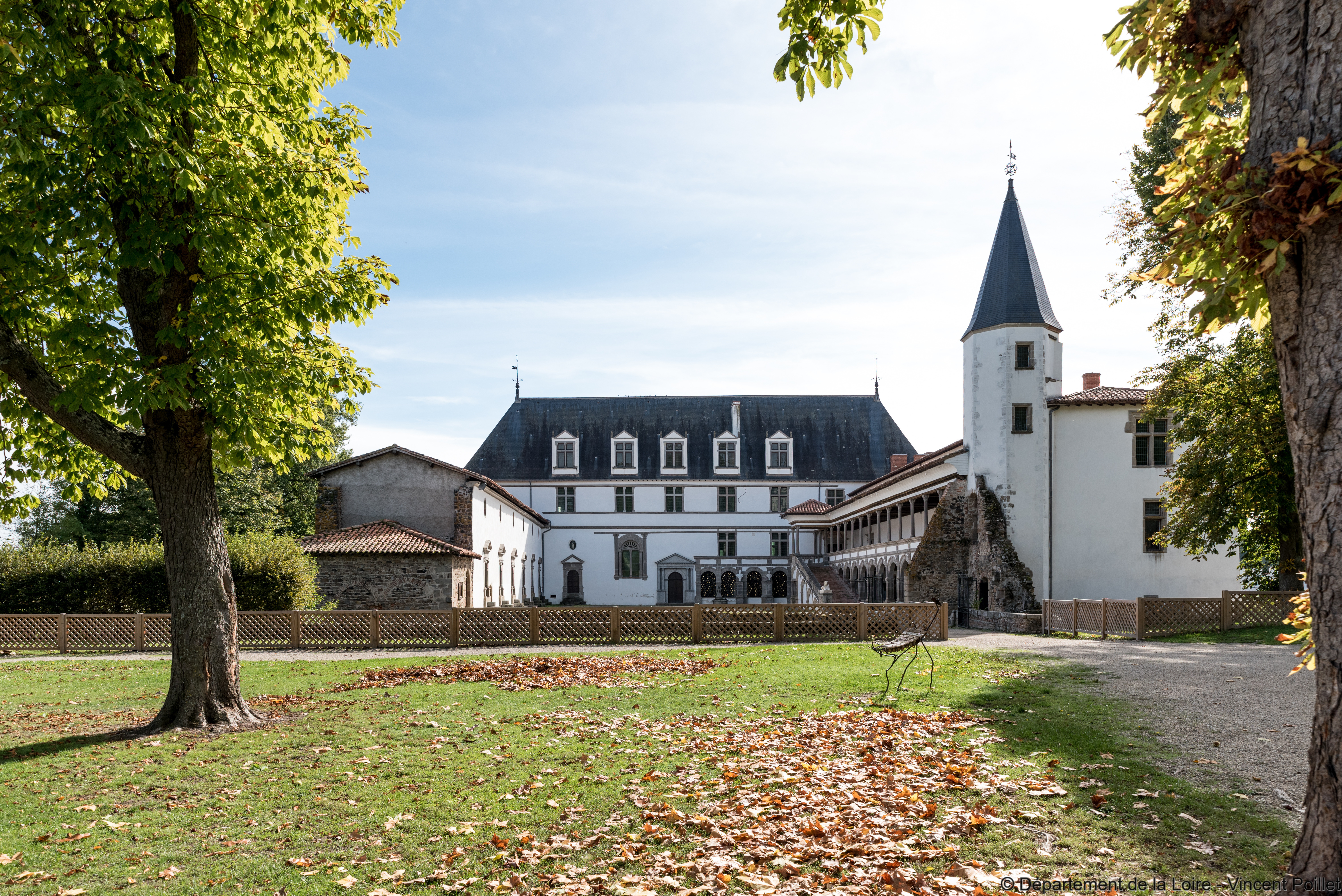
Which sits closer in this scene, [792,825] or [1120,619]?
[792,825]

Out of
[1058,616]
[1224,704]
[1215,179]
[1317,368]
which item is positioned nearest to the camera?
[1317,368]

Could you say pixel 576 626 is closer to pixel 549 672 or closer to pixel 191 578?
pixel 549 672

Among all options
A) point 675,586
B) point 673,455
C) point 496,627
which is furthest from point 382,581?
point 673,455

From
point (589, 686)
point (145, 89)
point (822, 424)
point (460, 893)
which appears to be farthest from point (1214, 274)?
point (822, 424)

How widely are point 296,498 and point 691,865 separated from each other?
44.4m

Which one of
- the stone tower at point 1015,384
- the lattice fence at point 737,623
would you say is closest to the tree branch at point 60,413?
the lattice fence at point 737,623

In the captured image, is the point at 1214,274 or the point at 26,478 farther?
the point at 26,478

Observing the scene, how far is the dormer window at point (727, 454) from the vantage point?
169 feet

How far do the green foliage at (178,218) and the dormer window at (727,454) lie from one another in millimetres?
41247

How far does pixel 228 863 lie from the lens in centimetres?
512

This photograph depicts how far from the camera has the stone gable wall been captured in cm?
2809

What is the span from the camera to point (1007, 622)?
26.6m

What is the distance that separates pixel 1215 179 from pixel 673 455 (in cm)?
4820

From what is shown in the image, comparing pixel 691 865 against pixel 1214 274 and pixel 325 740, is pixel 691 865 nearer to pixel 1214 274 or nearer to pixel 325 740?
pixel 1214 274
